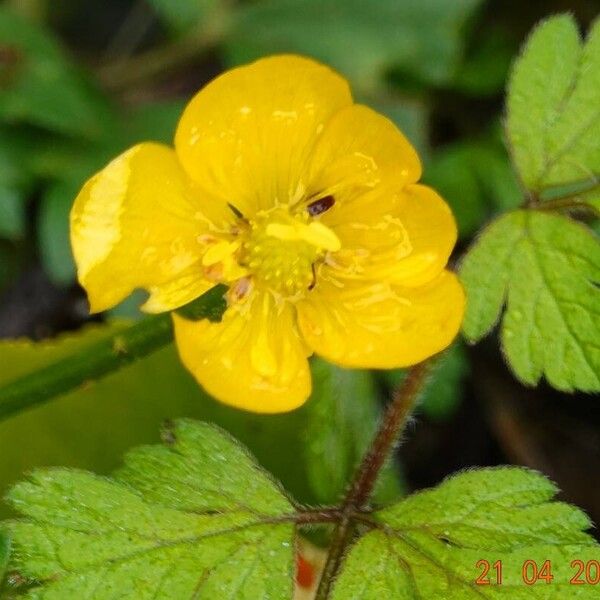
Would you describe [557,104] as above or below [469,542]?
above

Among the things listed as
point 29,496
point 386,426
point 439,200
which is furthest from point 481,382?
point 29,496

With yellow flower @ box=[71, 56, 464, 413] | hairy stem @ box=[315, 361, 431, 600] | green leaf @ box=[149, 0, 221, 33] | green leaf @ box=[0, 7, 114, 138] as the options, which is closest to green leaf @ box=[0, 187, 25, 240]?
green leaf @ box=[0, 7, 114, 138]

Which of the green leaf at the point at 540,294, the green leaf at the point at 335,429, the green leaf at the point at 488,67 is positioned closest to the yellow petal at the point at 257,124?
the green leaf at the point at 540,294

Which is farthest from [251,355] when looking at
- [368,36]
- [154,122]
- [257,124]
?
[368,36]

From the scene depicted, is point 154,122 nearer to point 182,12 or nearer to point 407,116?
point 182,12

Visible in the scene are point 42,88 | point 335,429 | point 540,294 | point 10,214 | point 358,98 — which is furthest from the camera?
point 358,98
